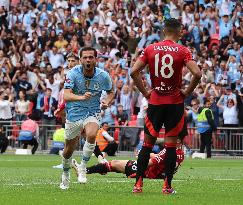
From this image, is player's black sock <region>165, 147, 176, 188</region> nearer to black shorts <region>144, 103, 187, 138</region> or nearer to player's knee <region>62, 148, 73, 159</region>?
black shorts <region>144, 103, 187, 138</region>

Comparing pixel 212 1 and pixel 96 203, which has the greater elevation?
pixel 212 1

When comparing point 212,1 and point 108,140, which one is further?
point 212,1

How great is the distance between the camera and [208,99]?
109ft

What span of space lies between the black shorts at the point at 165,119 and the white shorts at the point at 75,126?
77.6 inches

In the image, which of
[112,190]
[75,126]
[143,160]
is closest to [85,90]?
[75,126]

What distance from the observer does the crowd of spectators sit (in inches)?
1367

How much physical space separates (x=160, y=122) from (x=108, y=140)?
1679 cm

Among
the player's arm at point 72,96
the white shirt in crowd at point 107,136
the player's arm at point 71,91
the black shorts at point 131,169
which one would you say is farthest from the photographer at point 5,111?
the player's arm at point 72,96

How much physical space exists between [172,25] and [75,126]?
2.85 meters

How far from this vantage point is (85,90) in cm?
1672

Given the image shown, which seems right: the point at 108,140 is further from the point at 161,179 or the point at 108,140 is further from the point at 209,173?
the point at 161,179

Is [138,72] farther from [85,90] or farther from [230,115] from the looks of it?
[230,115]

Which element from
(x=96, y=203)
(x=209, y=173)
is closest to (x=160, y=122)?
(x=96, y=203)

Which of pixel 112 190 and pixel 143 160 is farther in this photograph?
pixel 112 190
